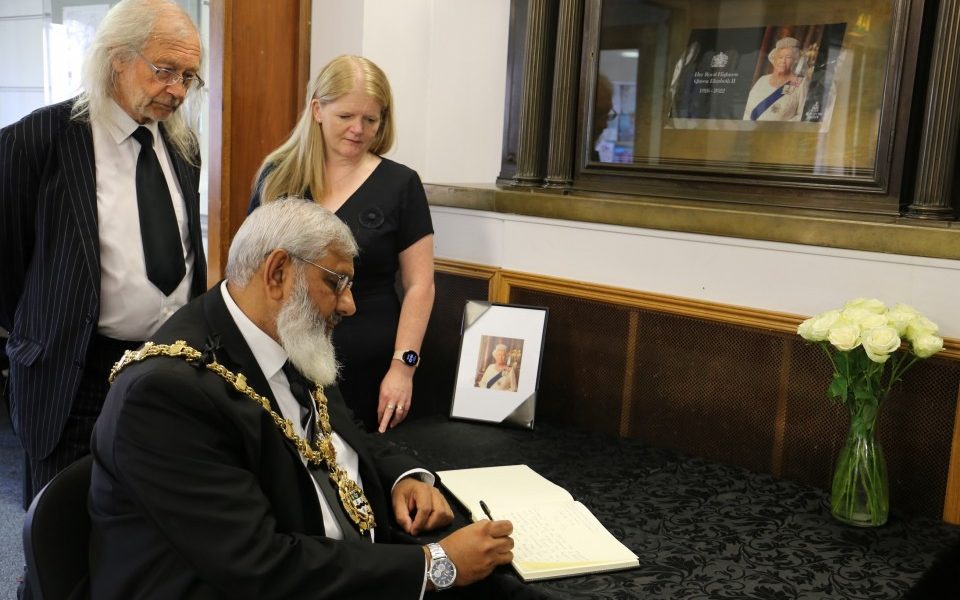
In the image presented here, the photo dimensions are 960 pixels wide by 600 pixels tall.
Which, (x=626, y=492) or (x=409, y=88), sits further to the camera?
(x=409, y=88)

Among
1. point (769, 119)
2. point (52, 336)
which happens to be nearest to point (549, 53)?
point (769, 119)

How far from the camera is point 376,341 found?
2.37m

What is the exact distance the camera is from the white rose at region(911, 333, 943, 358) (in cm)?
178

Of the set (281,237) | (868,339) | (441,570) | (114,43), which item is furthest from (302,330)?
(868,339)

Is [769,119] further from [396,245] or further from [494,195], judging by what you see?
[396,245]

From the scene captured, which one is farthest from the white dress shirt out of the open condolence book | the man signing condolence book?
the open condolence book

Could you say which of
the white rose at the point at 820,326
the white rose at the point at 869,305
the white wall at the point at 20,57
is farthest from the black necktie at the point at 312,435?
the white wall at the point at 20,57

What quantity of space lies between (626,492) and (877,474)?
50 centimetres

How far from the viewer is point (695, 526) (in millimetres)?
1800

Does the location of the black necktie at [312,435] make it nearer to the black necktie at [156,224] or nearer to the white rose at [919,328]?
the black necktie at [156,224]

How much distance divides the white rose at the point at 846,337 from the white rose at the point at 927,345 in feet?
0.39

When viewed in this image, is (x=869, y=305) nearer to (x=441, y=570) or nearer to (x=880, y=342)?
(x=880, y=342)

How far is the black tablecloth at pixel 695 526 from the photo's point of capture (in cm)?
157

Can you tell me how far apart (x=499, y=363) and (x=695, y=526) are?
81 centimetres
